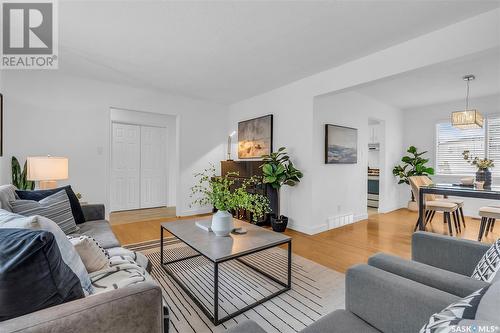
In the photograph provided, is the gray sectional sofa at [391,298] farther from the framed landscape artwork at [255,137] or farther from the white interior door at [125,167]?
the white interior door at [125,167]

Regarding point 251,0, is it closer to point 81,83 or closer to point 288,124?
point 288,124

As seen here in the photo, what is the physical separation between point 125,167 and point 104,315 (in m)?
5.55

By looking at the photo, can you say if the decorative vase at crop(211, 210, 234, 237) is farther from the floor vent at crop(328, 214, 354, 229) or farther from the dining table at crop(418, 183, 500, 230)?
the dining table at crop(418, 183, 500, 230)

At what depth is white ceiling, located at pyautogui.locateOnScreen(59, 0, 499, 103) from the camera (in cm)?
212

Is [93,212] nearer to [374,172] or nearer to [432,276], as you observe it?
[432,276]

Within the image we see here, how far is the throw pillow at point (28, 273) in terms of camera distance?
30.5 inches

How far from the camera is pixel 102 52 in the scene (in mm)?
2998

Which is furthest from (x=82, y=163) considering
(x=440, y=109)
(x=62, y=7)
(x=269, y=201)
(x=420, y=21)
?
(x=440, y=109)

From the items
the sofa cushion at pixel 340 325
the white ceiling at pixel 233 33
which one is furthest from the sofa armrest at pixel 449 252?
the white ceiling at pixel 233 33

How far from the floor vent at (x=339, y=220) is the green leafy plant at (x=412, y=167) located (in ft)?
6.82

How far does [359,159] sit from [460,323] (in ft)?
14.7

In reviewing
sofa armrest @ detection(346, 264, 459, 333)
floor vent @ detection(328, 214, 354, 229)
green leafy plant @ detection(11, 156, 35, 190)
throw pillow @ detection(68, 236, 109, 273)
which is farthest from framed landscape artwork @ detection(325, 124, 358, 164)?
green leafy plant @ detection(11, 156, 35, 190)

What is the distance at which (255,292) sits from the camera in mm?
2104

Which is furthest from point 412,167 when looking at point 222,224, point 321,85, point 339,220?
point 222,224
